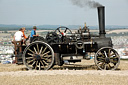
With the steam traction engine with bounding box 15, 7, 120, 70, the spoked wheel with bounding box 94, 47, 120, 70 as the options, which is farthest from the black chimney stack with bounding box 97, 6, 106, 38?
the spoked wheel with bounding box 94, 47, 120, 70

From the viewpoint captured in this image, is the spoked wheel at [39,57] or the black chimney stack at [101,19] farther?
the black chimney stack at [101,19]

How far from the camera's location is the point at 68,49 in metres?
14.8

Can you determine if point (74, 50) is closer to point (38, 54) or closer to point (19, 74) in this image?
point (38, 54)

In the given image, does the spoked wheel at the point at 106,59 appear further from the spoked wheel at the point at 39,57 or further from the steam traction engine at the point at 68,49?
the spoked wheel at the point at 39,57

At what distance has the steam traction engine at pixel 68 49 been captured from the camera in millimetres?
14312

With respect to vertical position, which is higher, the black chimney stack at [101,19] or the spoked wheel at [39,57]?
the black chimney stack at [101,19]

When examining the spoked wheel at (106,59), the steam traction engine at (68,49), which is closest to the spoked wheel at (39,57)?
the steam traction engine at (68,49)

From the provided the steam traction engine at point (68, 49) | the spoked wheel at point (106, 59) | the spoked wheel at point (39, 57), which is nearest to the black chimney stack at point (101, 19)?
the steam traction engine at point (68, 49)

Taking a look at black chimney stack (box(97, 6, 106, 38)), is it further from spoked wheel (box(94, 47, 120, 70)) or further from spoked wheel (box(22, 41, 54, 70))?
spoked wheel (box(22, 41, 54, 70))

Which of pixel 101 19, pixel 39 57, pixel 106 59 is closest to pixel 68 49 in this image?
pixel 39 57

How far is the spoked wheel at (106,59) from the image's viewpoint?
47.0ft

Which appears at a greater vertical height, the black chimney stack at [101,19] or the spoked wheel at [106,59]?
the black chimney stack at [101,19]

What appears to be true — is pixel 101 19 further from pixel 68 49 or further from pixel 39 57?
pixel 39 57

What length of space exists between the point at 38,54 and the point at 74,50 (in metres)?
1.86
